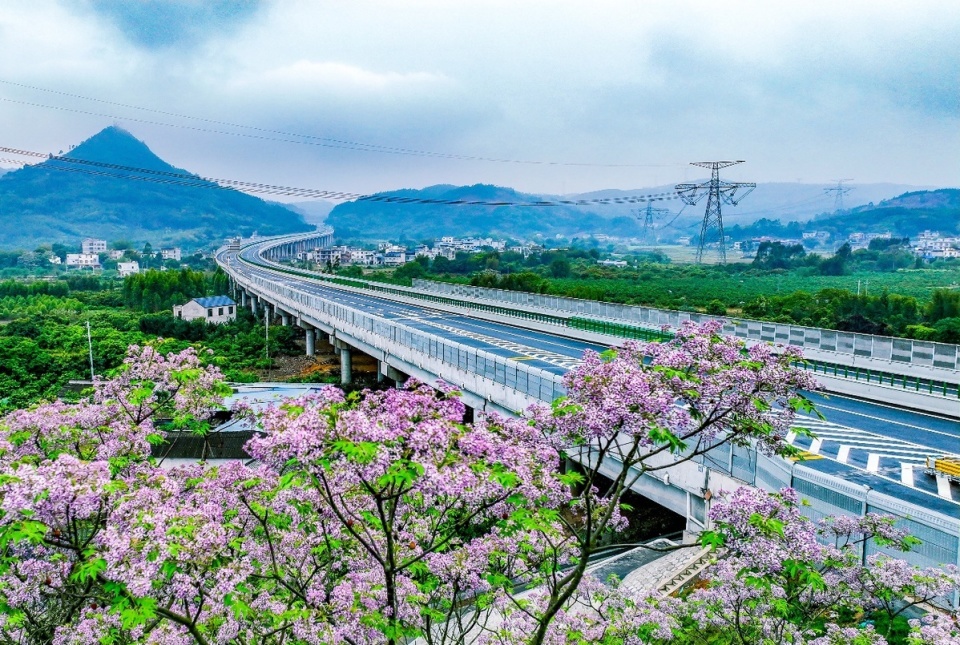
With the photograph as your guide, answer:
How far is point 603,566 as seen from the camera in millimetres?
17375

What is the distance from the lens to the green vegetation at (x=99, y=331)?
47.0m

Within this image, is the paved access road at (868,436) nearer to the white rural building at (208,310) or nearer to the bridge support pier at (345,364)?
the bridge support pier at (345,364)

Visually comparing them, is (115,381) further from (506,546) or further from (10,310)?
(10,310)

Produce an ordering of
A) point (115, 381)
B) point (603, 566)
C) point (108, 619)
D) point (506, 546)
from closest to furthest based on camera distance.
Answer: point (108, 619) < point (506, 546) < point (115, 381) < point (603, 566)

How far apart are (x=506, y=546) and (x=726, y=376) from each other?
3313 mm

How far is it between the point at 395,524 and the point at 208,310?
69.3m

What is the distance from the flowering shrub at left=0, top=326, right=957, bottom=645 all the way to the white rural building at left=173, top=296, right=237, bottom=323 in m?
66.4

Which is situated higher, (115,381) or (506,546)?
(115,381)

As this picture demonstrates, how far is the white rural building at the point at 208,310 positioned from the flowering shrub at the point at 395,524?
66.4 meters

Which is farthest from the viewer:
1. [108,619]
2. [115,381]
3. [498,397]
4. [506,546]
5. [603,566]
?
[498,397]

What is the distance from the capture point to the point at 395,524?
27.7 feet

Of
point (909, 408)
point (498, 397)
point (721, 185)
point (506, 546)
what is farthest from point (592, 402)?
point (721, 185)

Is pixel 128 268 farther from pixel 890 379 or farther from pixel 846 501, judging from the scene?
pixel 846 501

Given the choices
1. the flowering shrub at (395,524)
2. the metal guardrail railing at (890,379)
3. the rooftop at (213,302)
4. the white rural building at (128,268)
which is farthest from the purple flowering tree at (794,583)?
the white rural building at (128,268)
